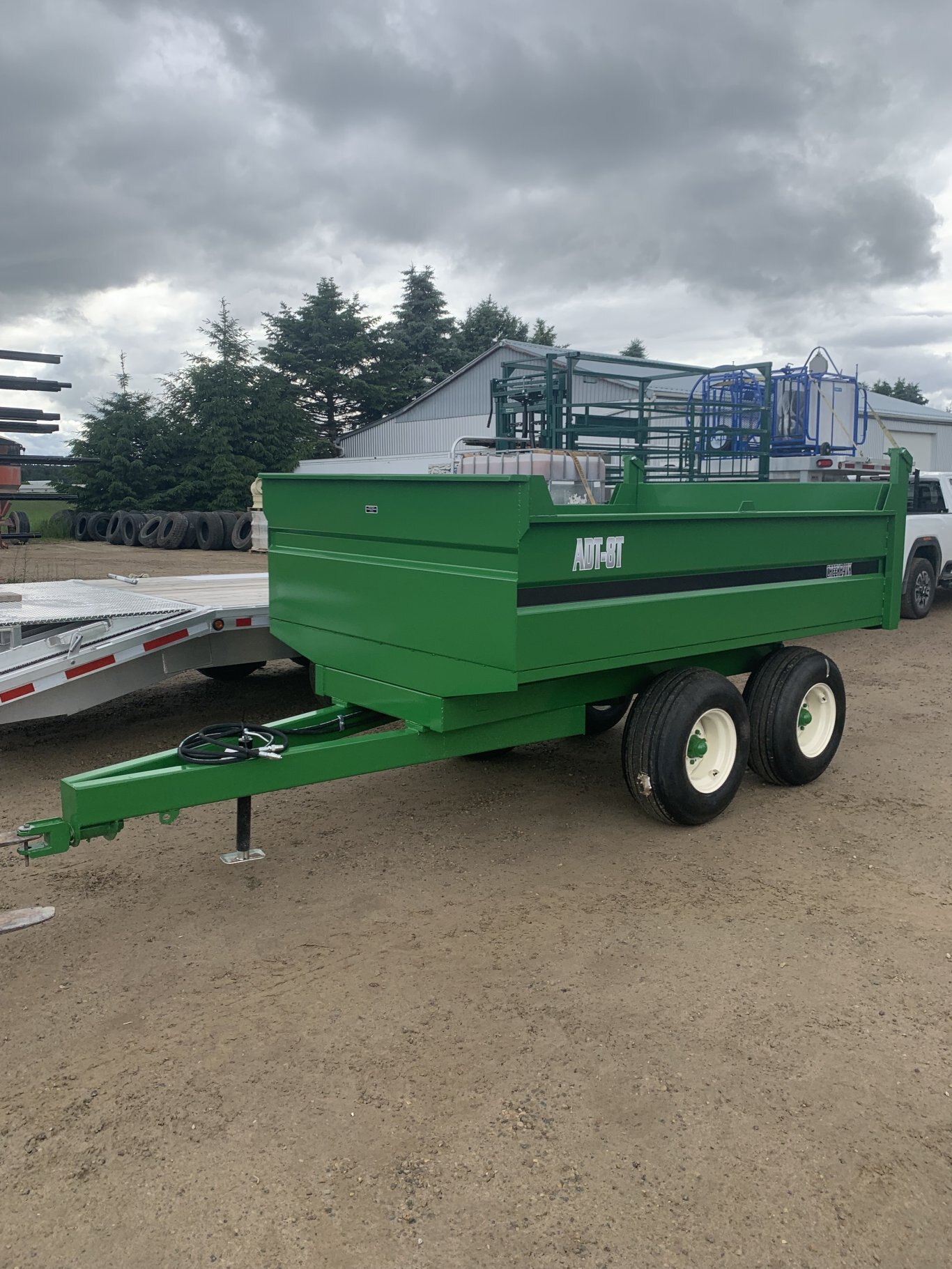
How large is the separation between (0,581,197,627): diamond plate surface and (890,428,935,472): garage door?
103 ft

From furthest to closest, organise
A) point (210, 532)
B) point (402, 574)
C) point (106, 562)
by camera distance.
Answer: point (210, 532), point (106, 562), point (402, 574)

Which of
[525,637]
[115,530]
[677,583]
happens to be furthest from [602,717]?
[115,530]

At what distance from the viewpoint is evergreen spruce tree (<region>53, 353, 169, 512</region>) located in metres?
30.1

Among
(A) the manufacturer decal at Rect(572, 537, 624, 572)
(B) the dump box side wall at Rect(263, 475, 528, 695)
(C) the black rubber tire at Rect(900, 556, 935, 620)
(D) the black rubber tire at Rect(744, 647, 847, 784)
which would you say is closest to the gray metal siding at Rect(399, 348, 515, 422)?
(C) the black rubber tire at Rect(900, 556, 935, 620)

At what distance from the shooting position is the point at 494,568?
422 cm

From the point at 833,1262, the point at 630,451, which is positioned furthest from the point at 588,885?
the point at 630,451

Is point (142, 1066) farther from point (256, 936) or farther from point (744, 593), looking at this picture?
point (744, 593)

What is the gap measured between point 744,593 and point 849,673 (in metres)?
4.90

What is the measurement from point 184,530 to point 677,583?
20.6 m

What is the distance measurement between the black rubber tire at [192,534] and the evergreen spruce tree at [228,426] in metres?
7.09

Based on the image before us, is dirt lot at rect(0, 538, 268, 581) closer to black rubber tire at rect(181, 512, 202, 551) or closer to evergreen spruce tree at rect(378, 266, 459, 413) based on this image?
black rubber tire at rect(181, 512, 202, 551)

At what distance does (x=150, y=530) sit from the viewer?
974 inches

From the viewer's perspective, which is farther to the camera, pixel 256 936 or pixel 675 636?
pixel 675 636

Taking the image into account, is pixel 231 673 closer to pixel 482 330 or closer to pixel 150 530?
pixel 150 530
